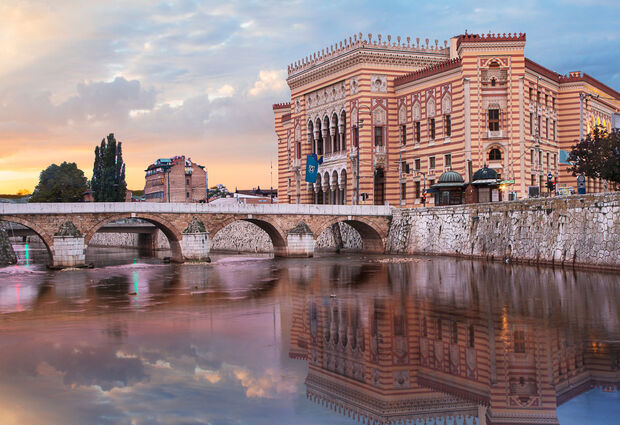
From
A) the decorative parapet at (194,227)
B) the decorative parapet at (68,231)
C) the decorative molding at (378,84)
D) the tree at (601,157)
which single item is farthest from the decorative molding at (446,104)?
the decorative parapet at (68,231)

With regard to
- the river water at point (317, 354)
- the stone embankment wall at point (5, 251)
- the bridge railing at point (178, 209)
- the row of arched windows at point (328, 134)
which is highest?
the row of arched windows at point (328, 134)

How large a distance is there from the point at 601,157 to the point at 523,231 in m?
8.71

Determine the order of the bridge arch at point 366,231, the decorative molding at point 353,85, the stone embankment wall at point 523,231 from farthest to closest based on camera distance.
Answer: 1. the decorative molding at point 353,85
2. the bridge arch at point 366,231
3. the stone embankment wall at point 523,231

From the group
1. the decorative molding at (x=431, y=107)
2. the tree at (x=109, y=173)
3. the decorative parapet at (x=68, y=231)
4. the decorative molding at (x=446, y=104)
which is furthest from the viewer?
the tree at (x=109, y=173)

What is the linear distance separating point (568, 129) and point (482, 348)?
46.7 metres

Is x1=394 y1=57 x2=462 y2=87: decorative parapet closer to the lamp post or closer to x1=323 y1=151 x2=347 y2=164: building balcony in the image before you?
the lamp post

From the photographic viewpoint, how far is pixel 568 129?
57750 millimetres

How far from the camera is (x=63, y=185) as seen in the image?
104m

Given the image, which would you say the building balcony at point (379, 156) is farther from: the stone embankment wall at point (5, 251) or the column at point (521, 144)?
the stone embankment wall at point (5, 251)

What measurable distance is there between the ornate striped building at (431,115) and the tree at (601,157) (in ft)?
18.3

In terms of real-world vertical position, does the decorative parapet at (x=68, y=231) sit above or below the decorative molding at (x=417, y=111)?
below

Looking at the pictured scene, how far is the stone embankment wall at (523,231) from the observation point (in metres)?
33.2

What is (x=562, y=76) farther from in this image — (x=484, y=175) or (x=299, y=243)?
(x=299, y=243)

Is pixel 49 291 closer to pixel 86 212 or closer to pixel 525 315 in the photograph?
pixel 86 212
